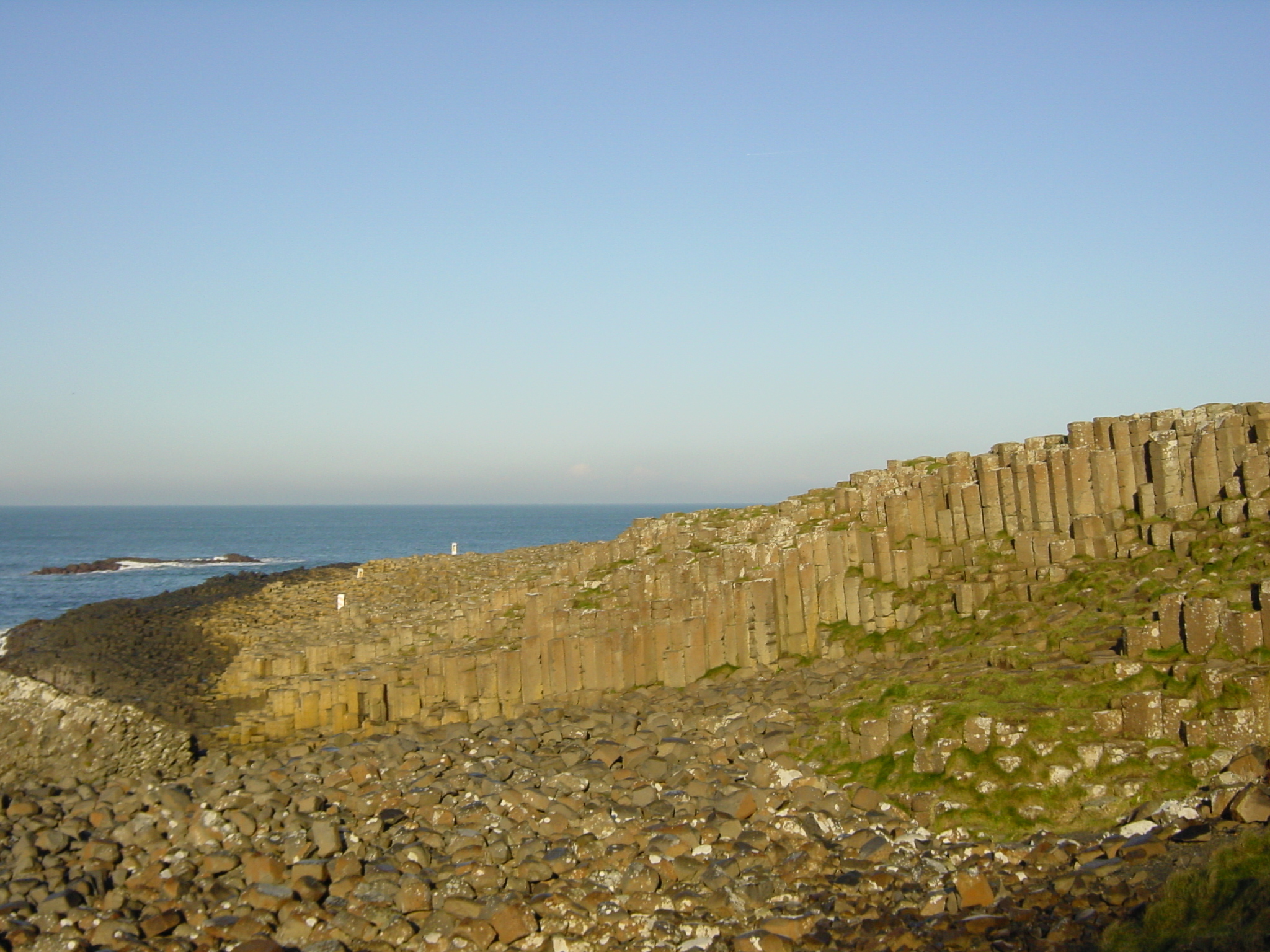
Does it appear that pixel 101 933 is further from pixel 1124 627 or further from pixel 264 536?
pixel 264 536

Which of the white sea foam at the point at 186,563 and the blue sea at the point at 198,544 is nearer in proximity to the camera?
the blue sea at the point at 198,544

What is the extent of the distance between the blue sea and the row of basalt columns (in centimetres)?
2778

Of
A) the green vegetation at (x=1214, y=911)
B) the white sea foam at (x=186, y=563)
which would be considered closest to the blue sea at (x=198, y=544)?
the white sea foam at (x=186, y=563)

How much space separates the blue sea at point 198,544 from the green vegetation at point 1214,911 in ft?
128

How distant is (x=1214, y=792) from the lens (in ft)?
25.8

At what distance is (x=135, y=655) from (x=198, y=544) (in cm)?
7539

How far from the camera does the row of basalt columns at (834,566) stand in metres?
12.3

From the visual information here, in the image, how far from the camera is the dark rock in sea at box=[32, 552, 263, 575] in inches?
2432

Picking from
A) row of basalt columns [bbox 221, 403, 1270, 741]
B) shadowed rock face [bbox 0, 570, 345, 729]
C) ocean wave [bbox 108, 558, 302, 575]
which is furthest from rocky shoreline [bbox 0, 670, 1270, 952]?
ocean wave [bbox 108, 558, 302, 575]

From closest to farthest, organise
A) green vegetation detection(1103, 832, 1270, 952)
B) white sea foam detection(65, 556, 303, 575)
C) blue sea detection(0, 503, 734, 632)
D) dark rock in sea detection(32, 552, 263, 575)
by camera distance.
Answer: green vegetation detection(1103, 832, 1270, 952), blue sea detection(0, 503, 734, 632), dark rock in sea detection(32, 552, 263, 575), white sea foam detection(65, 556, 303, 575)

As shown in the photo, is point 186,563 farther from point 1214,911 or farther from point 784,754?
point 1214,911

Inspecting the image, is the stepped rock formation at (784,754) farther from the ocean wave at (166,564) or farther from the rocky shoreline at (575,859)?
the ocean wave at (166,564)

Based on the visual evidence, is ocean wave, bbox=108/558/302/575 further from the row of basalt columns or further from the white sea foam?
the row of basalt columns

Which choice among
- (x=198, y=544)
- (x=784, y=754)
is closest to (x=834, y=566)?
(x=784, y=754)
